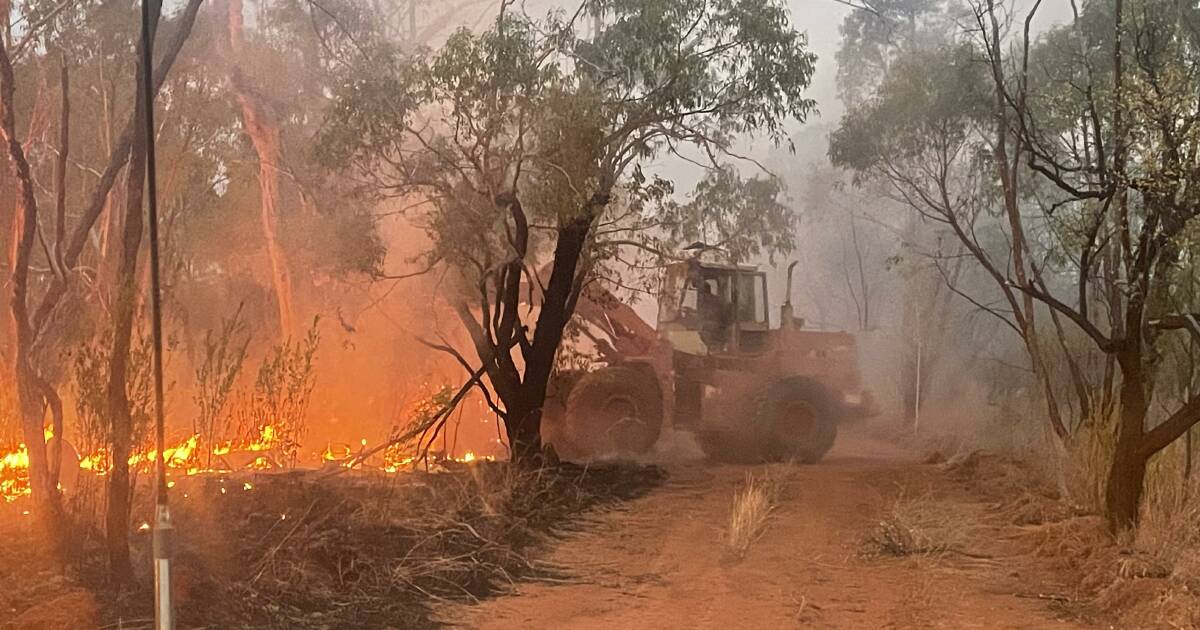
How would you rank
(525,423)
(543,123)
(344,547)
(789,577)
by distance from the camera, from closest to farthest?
(344,547) → (789,577) → (543,123) → (525,423)

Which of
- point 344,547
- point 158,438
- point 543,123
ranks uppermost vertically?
point 543,123

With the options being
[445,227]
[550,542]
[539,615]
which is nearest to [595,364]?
[445,227]

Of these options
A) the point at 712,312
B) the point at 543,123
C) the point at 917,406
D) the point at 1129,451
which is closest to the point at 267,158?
the point at 712,312

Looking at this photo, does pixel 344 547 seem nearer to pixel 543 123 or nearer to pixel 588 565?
pixel 588 565

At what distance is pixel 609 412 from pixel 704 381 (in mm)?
1376

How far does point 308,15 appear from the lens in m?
14.5

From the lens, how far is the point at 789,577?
655 centimetres

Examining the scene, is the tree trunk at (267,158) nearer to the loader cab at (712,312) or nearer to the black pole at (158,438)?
the loader cab at (712,312)

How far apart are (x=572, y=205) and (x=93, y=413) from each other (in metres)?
4.80

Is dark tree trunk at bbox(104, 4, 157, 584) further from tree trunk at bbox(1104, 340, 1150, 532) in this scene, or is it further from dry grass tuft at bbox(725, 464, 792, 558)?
tree trunk at bbox(1104, 340, 1150, 532)

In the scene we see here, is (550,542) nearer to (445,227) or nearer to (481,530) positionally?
(481,530)

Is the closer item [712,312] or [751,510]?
[751,510]

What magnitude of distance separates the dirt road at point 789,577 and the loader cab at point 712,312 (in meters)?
3.56

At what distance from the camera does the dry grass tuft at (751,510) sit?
7.43 metres
